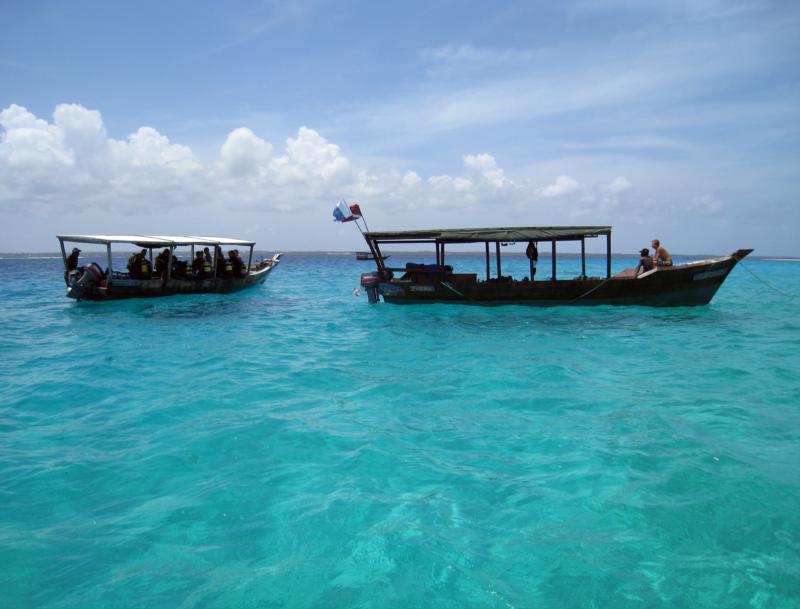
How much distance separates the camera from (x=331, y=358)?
40.2ft

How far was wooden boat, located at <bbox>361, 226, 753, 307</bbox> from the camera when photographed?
58.6 ft

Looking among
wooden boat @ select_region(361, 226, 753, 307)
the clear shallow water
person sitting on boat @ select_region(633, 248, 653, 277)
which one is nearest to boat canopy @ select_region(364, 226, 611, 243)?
wooden boat @ select_region(361, 226, 753, 307)

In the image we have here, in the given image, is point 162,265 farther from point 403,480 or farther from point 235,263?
point 403,480

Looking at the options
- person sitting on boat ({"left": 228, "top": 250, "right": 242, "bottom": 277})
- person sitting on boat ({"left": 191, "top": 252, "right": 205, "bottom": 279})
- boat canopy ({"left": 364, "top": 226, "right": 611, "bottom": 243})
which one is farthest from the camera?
person sitting on boat ({"left": 228, "top": 250, "right": 242, "bottom": 277})

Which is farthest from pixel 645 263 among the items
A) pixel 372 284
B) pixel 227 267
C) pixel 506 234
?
pixel 227 267

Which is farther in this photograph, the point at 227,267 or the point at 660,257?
the point at 227,267

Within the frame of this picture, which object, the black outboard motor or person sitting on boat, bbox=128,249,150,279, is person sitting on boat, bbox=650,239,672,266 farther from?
person sitting on boat, bbox=128,249,150,279

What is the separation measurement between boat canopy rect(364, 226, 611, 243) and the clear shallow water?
21.6ft

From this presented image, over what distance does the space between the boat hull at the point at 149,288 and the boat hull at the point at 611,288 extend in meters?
11.9

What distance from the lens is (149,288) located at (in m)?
22.4

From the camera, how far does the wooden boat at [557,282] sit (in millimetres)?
17875

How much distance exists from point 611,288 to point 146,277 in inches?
768

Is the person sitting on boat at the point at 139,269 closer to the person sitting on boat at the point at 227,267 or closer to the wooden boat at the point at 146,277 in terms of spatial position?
the wooden boat at the point at 146,277

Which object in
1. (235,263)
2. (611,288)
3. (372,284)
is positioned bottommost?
(611,288)
